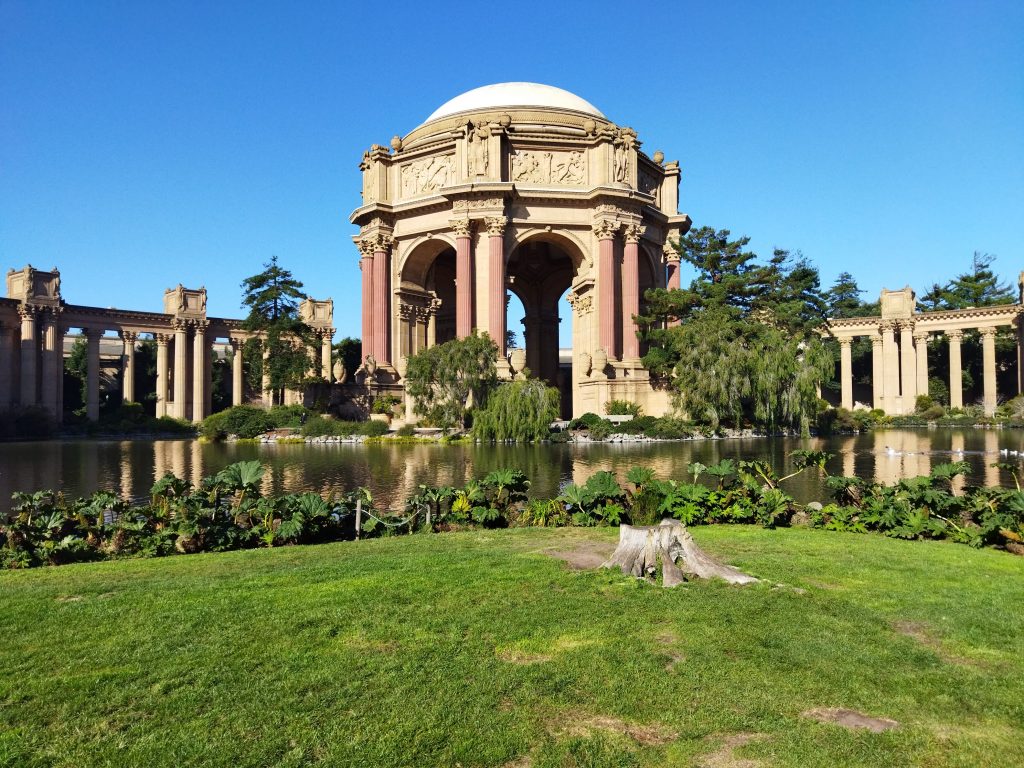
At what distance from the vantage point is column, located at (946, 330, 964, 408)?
57156 mm

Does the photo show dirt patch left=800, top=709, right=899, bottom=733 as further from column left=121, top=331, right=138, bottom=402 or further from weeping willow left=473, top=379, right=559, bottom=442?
column left=121, top=331, right=138, bottom=402

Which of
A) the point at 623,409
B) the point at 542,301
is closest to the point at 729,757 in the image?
the point at 623,409

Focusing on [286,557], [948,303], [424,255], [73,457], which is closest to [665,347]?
[424,255]

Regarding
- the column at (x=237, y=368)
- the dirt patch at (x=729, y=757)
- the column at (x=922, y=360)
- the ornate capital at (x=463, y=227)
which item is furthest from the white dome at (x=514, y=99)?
the dirt patch at (x=729, y=757)

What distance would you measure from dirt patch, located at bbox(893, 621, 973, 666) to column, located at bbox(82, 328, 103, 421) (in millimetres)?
53907

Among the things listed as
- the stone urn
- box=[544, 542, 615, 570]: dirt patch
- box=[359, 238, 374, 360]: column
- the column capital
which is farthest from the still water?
the stone urn

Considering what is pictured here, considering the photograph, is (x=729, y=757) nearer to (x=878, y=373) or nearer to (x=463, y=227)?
(x=463, y=227)

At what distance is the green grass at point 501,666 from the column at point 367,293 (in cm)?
3836

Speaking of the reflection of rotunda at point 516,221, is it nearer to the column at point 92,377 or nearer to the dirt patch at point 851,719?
the column at point 92,377

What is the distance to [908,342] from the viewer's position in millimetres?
58812

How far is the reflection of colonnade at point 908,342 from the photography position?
57.2 meters

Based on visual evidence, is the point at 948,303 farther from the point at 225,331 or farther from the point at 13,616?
the point at 13,616

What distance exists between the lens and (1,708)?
3.79 meters

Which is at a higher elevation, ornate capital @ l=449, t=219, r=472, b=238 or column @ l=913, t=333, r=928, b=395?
ornate capital @ l=449, t=219, r=472, b=238
